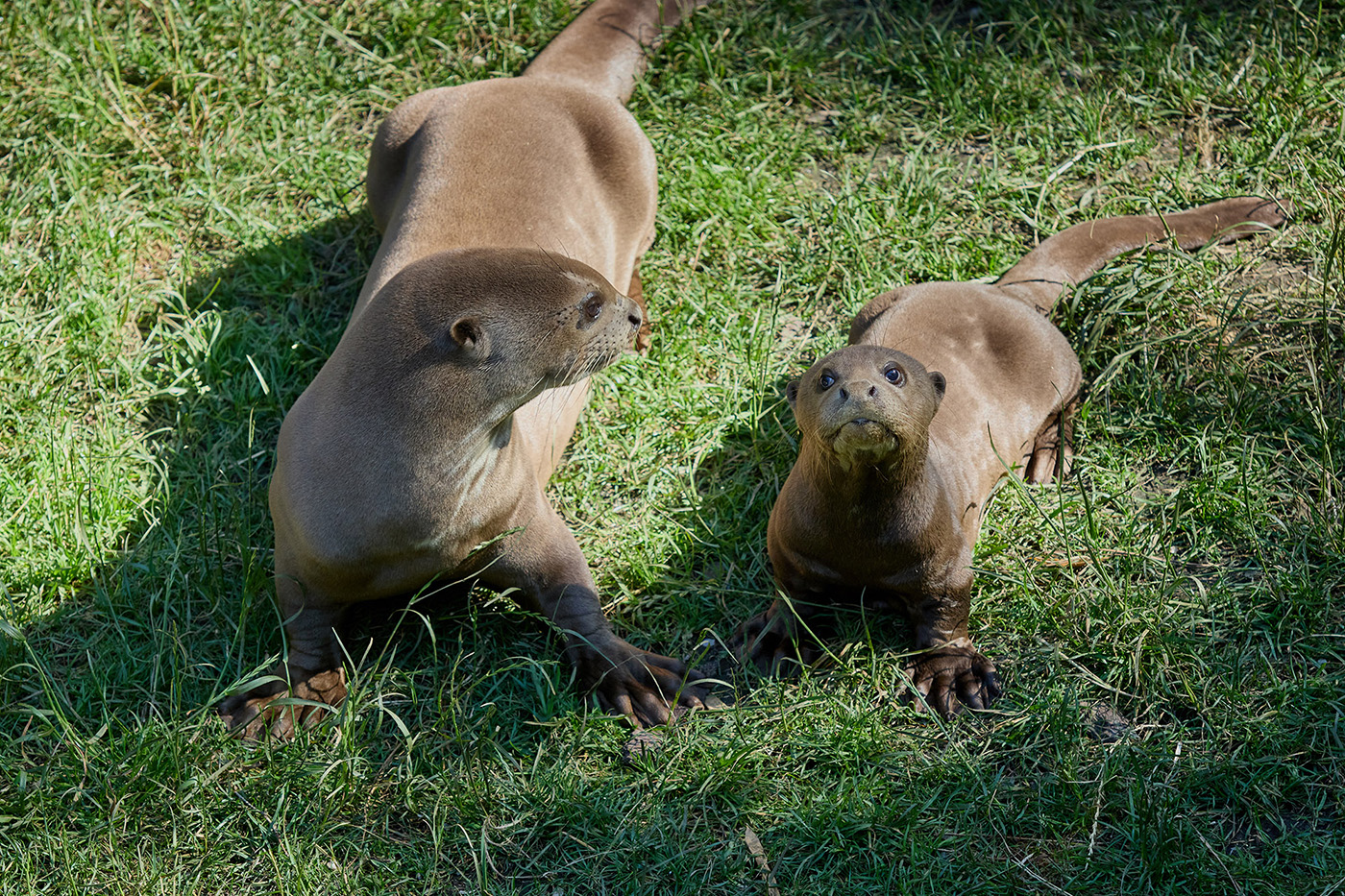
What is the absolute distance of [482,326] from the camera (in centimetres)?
312

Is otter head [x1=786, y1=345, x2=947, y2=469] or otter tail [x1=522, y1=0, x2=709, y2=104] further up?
otter head [x1=786, y1=345, x2=947, y2=469]

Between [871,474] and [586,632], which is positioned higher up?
[871,474]

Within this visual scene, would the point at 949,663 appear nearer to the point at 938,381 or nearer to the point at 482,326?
the point at 938,381

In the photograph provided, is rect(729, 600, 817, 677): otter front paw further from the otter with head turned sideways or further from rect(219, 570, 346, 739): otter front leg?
rect(219, 570, 346, 739): otter front leg

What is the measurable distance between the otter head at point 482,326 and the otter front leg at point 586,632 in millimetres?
527

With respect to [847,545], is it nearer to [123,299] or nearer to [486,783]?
[486,783]

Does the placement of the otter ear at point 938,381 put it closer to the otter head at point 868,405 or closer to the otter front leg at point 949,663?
the otter head at point 868,405

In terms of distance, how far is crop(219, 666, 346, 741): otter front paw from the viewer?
3.45 m

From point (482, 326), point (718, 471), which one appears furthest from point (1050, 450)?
point (482, 326)

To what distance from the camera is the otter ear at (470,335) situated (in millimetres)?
3068

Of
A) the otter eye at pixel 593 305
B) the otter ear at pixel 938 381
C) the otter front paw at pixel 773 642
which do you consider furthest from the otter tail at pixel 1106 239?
the otter eye at pixel 593 305

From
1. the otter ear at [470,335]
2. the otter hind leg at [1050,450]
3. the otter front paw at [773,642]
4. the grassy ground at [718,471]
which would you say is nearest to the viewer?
the otter ear at [470,335]

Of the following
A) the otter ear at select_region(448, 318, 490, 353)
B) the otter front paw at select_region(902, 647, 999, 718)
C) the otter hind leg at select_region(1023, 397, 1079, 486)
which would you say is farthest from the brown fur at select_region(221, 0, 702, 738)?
the otter hind leg at select_region(1023, 397, 1079, 486)

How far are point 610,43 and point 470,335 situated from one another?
2.39 meters
